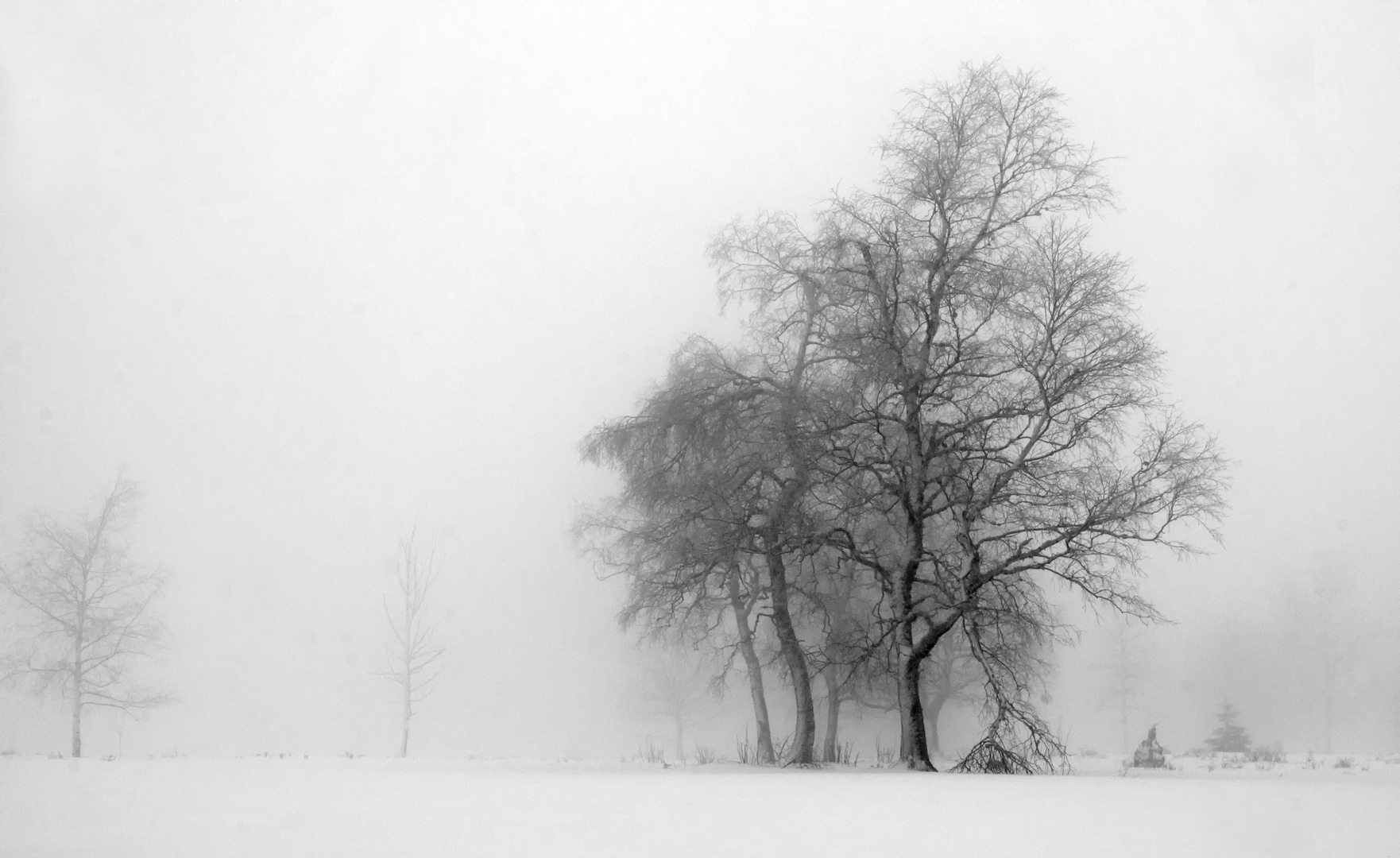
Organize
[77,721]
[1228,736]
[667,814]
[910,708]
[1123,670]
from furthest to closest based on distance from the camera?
1. [1123,670]
2. [1228,736]
3. [77,721]
4. [910,708]
5. [667,814]

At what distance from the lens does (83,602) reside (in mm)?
28609

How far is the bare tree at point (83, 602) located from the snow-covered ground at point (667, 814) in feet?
61.0

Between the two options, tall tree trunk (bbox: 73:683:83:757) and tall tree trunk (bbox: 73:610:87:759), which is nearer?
tall tree trunk (bbox: 73:683:83:757)

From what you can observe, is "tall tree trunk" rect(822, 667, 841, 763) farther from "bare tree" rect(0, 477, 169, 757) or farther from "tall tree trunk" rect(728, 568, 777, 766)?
"bare tree" rect(0, 477, 169, 757)

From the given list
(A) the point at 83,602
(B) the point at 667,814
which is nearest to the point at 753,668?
(B) the point at 667,814

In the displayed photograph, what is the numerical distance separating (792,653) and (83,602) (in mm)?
22637

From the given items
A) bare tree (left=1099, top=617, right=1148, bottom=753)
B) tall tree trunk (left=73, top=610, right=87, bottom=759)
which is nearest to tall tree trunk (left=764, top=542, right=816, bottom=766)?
tall tree trunk (left=73, top=610, right=87, bottom=759)

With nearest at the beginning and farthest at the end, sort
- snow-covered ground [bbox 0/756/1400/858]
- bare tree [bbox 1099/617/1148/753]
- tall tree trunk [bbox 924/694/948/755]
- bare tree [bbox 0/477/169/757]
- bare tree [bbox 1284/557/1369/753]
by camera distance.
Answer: snow-covered ground [bbox 0/756/1400/858] < tall tree trunk [bbox 924/694/948/755] < bare tree [bbox 0/477/169/757] < bare tree [bbox 1284/557/1369/753] < bare tree [bbox 1099/617/1148/753]

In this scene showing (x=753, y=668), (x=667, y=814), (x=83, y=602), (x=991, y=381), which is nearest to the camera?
(x=667, y=814)

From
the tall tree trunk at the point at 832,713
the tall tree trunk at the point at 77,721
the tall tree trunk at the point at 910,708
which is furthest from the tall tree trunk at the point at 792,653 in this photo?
the tall tree trunk at the point at 77,721

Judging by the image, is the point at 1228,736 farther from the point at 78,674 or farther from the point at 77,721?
the point at 78,674

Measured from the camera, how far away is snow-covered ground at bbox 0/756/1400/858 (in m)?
6.54

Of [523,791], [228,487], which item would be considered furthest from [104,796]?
[228,487]

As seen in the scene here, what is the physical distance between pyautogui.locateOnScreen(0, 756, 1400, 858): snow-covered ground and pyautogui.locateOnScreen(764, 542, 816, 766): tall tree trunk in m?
5.14
